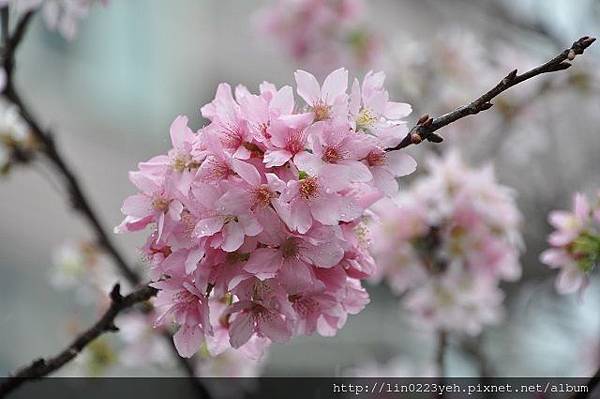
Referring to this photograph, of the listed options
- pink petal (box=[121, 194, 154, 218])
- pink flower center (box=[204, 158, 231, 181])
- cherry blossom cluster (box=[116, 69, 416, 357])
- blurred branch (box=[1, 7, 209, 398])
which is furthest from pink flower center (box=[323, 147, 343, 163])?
blurred branch (box=[1, 7, 209, 398])

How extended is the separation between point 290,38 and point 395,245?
1213mm

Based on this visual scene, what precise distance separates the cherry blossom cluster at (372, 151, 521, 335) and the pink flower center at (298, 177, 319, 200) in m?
0.76

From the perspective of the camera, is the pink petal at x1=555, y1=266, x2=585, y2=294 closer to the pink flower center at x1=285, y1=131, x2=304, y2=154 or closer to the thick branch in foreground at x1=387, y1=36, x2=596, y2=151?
the thick branch in foreground at x1=387, y1=36, x2=596, y2=151

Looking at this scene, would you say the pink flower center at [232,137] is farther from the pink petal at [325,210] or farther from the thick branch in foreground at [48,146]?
the thick branch in foreground at [48,146]

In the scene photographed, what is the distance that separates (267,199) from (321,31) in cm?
192

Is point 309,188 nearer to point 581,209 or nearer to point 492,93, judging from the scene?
point 492,93

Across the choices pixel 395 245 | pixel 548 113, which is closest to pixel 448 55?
pixel 548 113

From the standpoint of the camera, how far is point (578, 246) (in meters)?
1.24

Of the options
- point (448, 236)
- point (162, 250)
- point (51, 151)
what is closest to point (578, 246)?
point (448, 236)

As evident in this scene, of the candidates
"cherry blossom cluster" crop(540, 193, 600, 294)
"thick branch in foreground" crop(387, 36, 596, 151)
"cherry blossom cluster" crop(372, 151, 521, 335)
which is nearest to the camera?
"thick branch in foreground" crop(387, 36, 596, 151)

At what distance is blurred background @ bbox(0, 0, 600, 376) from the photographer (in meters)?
2.84

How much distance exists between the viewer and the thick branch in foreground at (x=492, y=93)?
84 centimetres

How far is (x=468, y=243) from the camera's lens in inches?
65.5

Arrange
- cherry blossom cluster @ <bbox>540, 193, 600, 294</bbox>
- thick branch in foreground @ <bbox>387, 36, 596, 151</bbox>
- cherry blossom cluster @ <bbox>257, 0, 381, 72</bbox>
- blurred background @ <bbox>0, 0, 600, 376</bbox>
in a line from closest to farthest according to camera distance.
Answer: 1. thick branch in foreground @ <bbox>387, 36, 596, 151</bbox>
2. cherry blossom cluster @ <bbox>540, 193, 600, 294</bbox>
3. cherry blossom cluster @ <bbox>257, 0, 381, 72</bbox>
4. blurred background @ <bbox>0, 0, 600, 376</bbox>
